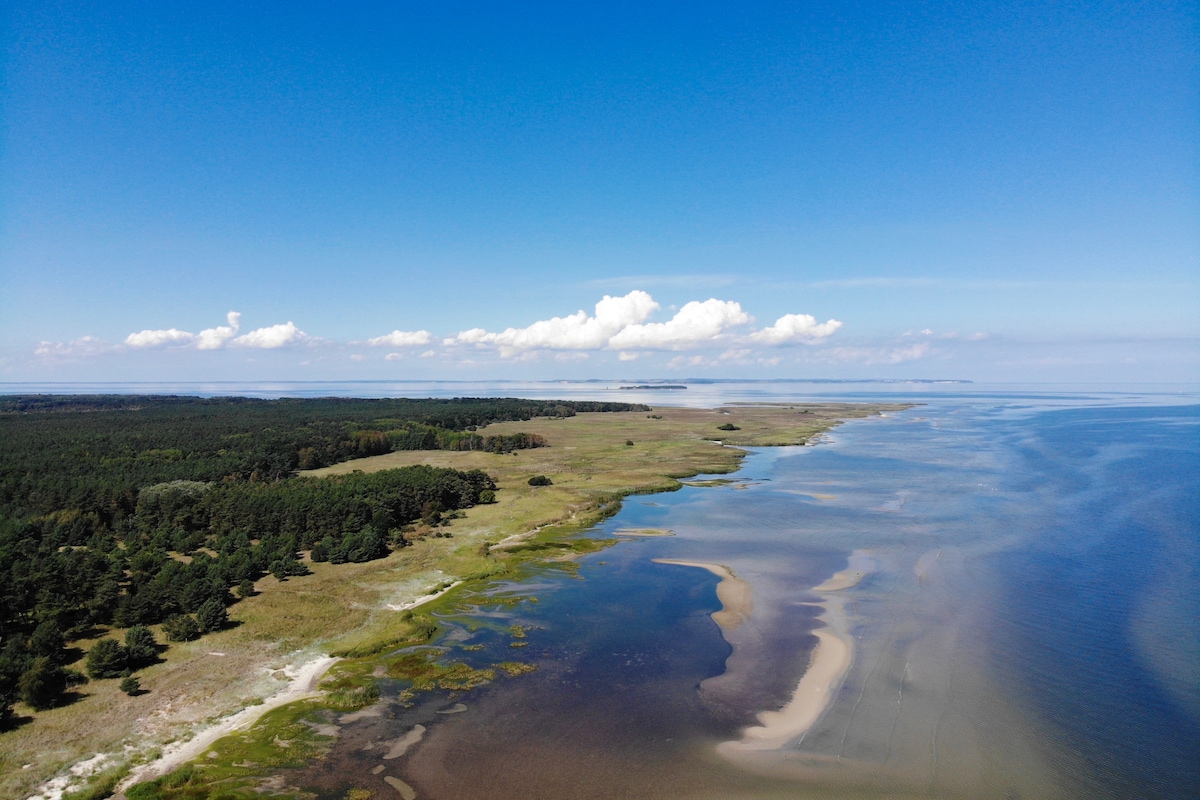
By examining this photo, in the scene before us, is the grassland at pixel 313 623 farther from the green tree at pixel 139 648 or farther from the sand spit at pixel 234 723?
the green tree at pixel 139 648

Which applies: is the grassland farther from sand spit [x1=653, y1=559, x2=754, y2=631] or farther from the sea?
sand spit [x1=653, y1=559, x2=754, y2=631]

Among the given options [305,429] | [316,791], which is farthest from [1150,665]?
[305,429]

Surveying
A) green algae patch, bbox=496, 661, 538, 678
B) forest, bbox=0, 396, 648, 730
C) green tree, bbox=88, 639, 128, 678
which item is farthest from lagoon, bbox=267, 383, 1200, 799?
forest, bbox=0, 396, 648, 730

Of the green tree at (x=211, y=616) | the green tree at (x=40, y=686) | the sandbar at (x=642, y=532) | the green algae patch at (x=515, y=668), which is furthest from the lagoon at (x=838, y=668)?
the green tree at (x=40, y=686)

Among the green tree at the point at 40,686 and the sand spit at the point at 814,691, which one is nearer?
the sand spit at the point at 814,691

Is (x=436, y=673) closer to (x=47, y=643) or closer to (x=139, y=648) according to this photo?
(x=139, y=648)
